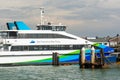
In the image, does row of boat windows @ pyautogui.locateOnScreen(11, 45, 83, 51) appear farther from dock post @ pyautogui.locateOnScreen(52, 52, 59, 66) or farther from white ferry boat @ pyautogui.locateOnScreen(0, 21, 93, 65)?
dock post @ pyautogui.locateOnScreen(52, 52, 59, 66)

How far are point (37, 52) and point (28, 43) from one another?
1.47m

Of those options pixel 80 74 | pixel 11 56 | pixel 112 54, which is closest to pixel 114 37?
pixel 112 54

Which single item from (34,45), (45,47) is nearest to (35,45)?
(34,45)

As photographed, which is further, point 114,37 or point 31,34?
point 114,37

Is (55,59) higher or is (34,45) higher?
(34,45)

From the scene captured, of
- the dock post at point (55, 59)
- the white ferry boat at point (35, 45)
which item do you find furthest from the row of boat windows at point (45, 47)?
the dock post at point (55, 59)

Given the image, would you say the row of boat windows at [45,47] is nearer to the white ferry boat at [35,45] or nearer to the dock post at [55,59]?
the white ferry boat at [35,45]

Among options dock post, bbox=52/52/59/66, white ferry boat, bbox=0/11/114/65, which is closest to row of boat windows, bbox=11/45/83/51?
white ferry boat, bbox=0/11/114/65

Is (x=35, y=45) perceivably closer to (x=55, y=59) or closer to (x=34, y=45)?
(x=34, y=45)

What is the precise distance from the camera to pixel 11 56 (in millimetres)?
51781

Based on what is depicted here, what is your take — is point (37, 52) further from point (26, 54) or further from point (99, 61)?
Result: point (99, 61)

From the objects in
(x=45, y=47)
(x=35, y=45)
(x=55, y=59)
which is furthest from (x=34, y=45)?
(x=55, y=59)

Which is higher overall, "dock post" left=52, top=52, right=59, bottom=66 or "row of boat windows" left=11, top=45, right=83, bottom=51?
"row of boat windows" left=11, top=45, right=83, bottom=51

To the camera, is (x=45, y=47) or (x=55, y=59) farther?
(x=45, y=47)
